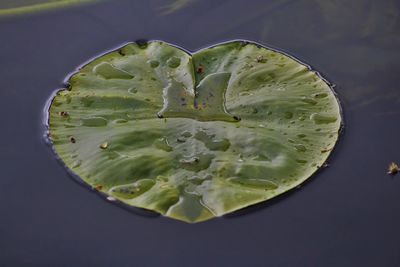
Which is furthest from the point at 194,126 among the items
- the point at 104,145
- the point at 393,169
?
the point at 393,169

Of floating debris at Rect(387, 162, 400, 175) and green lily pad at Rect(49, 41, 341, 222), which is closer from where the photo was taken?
green lily pad at Rect(49, 41, 341, 222)

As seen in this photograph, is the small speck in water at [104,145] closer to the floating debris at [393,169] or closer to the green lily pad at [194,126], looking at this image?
the green lily pad at [194,126]

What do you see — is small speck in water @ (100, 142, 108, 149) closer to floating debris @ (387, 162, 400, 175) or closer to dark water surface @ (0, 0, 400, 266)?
dark water surface @ (0, 0, 400, 266)

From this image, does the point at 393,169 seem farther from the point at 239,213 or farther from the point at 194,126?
the point at 194,126

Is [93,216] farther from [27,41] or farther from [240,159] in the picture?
[27,41]

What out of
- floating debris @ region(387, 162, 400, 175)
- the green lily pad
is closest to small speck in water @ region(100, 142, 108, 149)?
the green lily pad

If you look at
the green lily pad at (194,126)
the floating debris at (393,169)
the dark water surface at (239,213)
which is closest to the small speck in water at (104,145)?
the green lily pad at (194,126)
